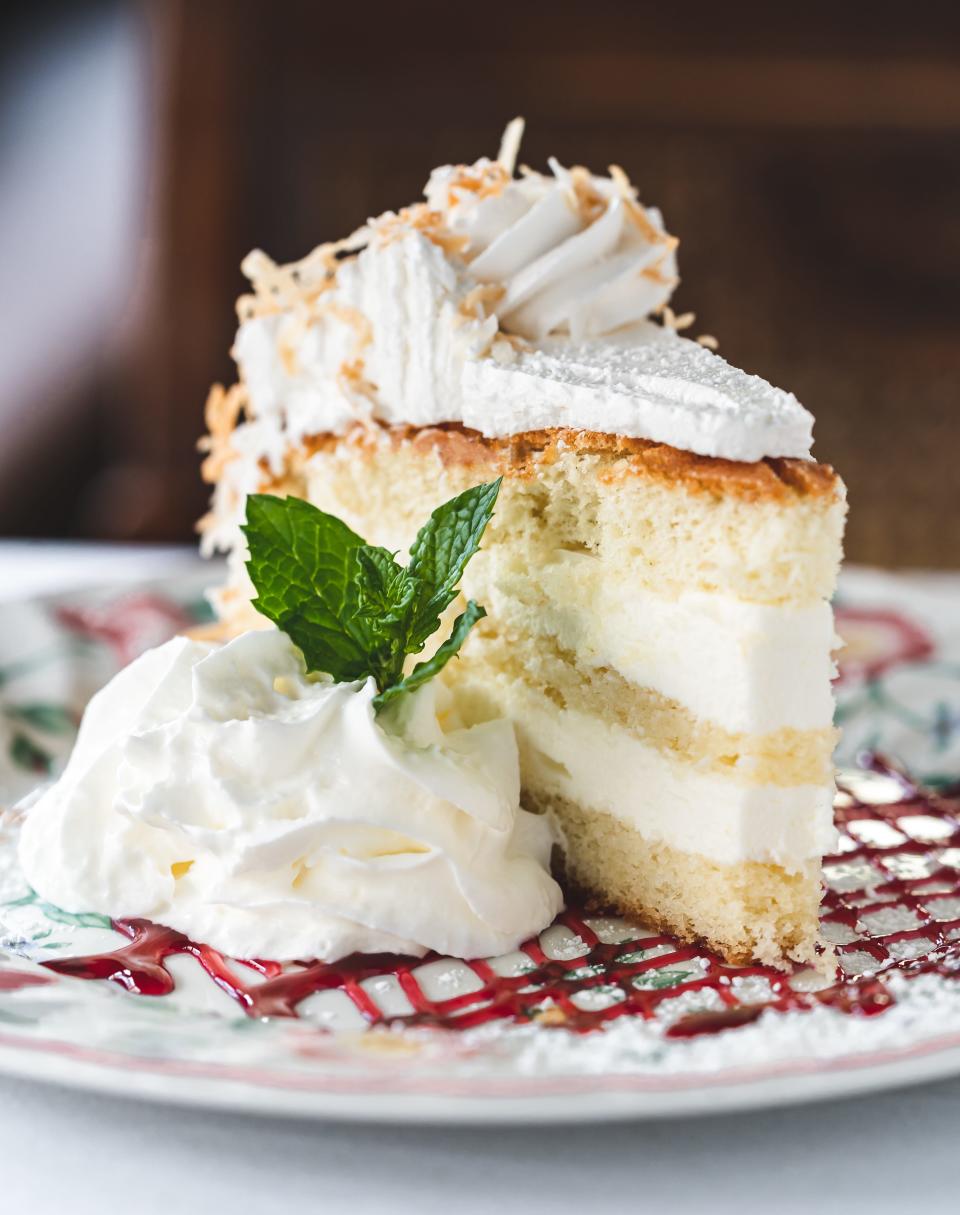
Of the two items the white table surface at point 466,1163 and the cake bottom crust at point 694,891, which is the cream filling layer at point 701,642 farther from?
the white table surface at point 466,1163

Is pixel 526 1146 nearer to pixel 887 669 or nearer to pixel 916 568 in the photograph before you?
pixel 887 669

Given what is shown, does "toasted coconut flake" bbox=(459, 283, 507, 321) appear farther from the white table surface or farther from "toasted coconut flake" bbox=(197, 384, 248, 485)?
the white table surface

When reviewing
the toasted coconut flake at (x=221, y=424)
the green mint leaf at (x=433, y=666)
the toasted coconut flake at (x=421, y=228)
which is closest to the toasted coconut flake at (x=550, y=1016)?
the green mint leaf at (x=433, y=666)

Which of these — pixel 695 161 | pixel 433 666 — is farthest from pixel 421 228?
pixel 695 161

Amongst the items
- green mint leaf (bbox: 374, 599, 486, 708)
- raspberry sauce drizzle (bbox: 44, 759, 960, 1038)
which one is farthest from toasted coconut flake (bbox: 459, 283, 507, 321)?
raspberry sauce drizzle (bbox: 44, 759, 960, 1038)

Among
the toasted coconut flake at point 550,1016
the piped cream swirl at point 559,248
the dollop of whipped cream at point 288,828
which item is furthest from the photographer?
Result: the piped cream swirl at point 559,248

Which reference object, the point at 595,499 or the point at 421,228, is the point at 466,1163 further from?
the point at 421,228
